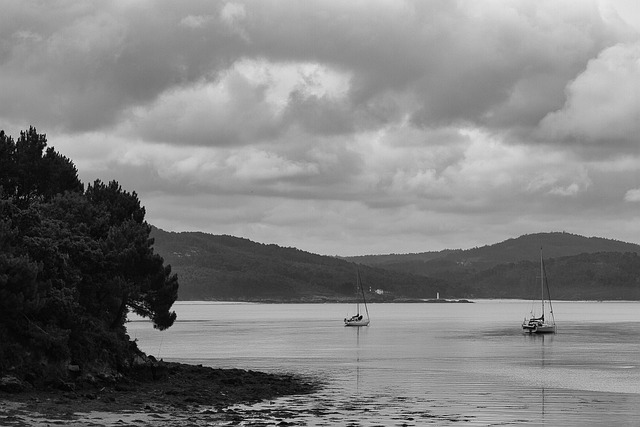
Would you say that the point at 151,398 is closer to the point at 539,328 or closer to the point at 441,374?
the point at 441,374

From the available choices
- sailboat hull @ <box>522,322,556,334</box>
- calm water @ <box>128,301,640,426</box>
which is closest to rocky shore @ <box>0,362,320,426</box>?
calm water @ <box>128,301,640,426</box>

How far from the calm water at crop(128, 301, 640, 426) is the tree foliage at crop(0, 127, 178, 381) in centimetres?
1245

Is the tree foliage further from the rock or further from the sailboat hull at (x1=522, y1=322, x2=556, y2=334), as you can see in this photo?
the sailboat hull at (x1=522, y1=322, x2=556, y2=334)

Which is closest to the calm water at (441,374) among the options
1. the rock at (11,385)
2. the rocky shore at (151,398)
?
the rocky shore at (151,398)

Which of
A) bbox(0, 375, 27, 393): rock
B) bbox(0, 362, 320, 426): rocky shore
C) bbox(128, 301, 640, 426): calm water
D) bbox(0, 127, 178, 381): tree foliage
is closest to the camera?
bbox(0, 362, 320, 426): rocky shore

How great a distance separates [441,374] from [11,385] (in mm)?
39579

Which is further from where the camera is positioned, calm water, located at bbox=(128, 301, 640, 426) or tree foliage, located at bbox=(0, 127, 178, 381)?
tree foliage, located at bbox=(0, 127, 178, 381)

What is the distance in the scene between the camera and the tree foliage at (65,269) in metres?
55.7

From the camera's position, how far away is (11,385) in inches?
2040

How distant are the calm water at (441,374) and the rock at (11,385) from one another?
1206cm

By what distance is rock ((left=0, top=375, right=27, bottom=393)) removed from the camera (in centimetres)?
5150

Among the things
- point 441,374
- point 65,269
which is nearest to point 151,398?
point 65,269

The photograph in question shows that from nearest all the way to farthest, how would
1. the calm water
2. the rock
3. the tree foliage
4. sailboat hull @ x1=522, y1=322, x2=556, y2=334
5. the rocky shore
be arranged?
the rocky shore < the rock < the calm water < the tree foliage < sailboat hull @ x1=522, y1=322, x2=556, y2=334

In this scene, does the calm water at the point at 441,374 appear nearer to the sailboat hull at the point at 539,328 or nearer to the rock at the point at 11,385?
the sailboat hull at the point at 539,328
